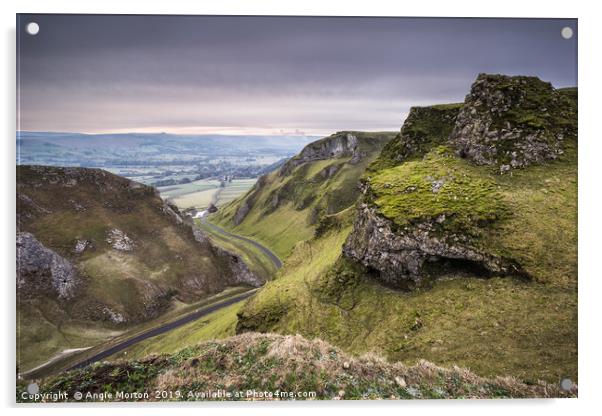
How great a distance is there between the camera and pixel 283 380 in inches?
416

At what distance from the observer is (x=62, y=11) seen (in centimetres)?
1153

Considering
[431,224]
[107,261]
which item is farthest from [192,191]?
[431,224]

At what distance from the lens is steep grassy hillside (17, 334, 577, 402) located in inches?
411

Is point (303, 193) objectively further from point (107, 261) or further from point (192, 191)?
point (107, 261)

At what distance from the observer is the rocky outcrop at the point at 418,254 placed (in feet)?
48.5

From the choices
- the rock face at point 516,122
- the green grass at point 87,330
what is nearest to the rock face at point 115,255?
A: the green grass at point 87,330

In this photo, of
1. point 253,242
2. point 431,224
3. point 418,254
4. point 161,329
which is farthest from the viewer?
point 253,242

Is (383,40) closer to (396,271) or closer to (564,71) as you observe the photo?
(564,71)

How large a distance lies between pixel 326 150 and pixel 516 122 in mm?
112381

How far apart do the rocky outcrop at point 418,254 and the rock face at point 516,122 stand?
6690mm

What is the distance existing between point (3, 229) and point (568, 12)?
964 inches

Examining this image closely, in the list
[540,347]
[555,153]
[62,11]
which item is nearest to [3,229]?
[62,11]

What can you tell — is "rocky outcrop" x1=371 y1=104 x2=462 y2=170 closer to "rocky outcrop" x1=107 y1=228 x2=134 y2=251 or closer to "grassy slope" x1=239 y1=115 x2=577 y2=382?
"grassy slope" x1=239 y1=115 x2=577 y2=382

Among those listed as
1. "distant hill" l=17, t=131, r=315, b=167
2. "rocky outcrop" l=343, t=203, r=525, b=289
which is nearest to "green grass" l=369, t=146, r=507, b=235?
"rocky outcrop" l=343, t=203, r=525, b=289
